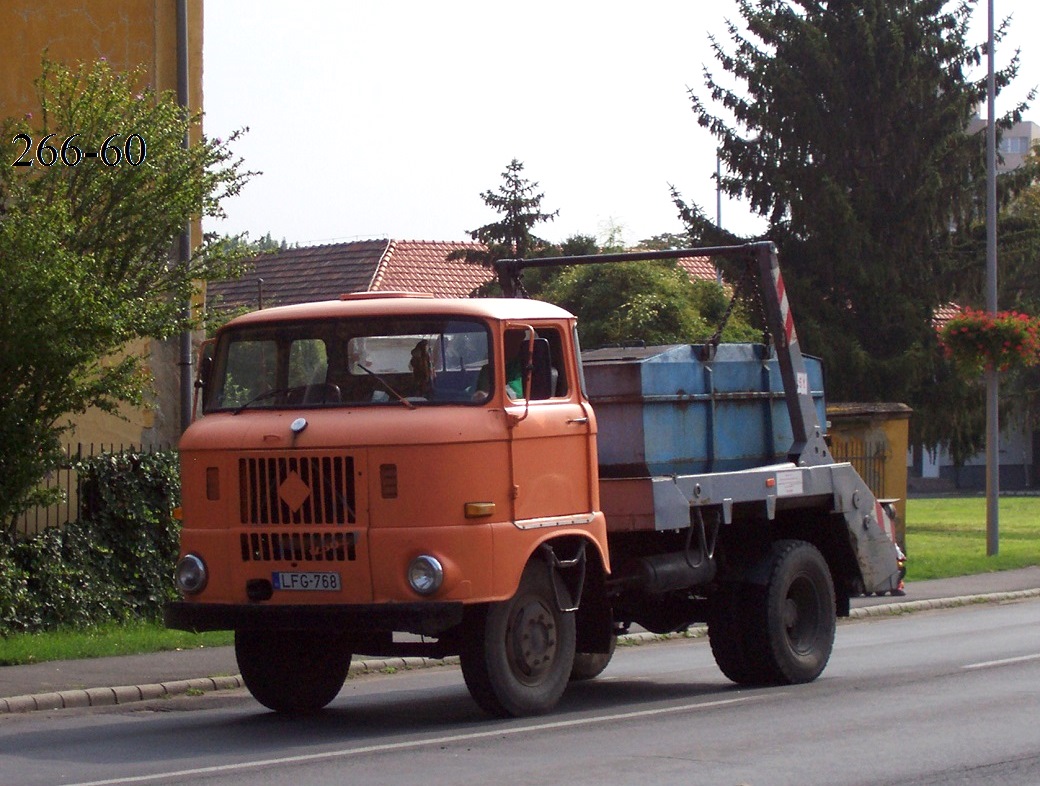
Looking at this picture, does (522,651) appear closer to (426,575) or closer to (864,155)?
(426,575)

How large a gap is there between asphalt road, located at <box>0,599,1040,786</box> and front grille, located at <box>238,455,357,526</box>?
1.37 metres

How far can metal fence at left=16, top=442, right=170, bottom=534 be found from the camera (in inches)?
659

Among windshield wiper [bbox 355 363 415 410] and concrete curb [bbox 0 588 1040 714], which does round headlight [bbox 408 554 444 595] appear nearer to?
windshield wiper [bbox 355 363 415 410]

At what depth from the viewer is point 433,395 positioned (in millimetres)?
10352

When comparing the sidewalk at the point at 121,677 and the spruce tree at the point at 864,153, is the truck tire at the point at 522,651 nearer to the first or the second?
the sidewalk at the point at 121,677

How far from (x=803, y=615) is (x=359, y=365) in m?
4.37

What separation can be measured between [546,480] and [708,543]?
193 cm

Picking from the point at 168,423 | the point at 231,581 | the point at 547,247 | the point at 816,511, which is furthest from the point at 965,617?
the point at 547,247

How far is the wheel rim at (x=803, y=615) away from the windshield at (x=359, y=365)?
371 centimetres

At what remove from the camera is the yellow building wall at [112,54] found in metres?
19.0

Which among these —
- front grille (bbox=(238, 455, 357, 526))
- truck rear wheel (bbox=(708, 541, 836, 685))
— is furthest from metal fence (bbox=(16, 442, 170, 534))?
truck rear wheel (bbox=(708, 541, 836, 685))

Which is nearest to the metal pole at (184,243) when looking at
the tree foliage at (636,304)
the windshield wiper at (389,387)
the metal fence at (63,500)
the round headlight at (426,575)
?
the metal fence at (63,500)

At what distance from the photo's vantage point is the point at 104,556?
17.0 metres

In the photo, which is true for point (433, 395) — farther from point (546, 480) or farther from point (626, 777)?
point (626, 777)
